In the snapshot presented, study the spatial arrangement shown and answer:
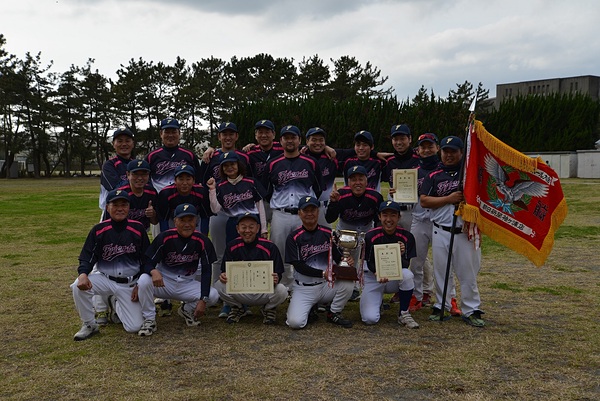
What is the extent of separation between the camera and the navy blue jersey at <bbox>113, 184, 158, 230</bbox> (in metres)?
6.10

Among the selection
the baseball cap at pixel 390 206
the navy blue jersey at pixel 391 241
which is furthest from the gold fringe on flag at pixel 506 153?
the navy blue jersey at pixel 391 241

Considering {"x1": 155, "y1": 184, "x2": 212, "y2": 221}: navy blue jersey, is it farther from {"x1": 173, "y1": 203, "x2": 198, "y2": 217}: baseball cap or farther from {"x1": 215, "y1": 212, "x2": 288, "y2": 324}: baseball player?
{"x1": 215, "y1": 212, "x2": 288, "y2": 324}: baseball player

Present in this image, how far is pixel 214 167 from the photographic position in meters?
7.01

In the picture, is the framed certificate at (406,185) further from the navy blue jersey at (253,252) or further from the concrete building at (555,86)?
the concrete building at (555,86)

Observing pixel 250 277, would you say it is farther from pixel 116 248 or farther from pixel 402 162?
pixel 402 162

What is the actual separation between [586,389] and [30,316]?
578cm

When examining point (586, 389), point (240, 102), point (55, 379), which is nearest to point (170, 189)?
point (55, 379)

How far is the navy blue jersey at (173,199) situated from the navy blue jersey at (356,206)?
1625mm

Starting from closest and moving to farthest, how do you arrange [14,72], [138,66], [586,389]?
1. [586,389]
2. [14,72]
3. [138,66]

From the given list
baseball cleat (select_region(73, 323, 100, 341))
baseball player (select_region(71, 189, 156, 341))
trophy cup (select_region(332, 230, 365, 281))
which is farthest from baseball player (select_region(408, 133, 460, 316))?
baseball cleat (select_region(73, 323, 100, 341))

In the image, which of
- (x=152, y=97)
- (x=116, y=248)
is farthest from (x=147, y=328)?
(x=152, y=97)

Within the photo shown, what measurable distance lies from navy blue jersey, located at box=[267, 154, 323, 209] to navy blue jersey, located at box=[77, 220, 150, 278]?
181 centimetres

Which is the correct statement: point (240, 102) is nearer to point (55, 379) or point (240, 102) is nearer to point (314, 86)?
point (314, 86)

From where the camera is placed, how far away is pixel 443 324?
5.72m
